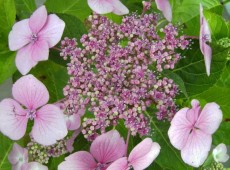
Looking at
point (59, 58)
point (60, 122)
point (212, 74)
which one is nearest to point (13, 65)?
point (59, 58)

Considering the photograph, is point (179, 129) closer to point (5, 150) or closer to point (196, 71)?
point (196, 71)

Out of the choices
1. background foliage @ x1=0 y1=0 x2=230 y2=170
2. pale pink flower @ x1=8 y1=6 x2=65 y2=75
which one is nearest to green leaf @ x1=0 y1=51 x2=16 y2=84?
background foliage @ x1=0 y1=0 x2=230 y2=170

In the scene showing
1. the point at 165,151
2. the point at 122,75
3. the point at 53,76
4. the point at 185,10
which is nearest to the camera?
the point at 122,75

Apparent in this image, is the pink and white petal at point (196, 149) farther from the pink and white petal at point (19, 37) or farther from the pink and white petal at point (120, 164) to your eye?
the pink and white petal at point (19, 37)

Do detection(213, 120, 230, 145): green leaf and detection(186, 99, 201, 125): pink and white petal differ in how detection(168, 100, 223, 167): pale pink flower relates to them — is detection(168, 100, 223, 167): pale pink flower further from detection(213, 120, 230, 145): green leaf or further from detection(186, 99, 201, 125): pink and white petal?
detection(213, 120, 230, 145): green leaf

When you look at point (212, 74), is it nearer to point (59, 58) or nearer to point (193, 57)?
point (193, 57)

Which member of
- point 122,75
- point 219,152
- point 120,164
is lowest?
point 219,152

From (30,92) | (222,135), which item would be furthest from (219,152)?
(30,92)
